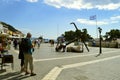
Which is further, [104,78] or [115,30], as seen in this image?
[115,30]

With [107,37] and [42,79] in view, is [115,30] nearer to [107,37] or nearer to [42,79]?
[107,37]

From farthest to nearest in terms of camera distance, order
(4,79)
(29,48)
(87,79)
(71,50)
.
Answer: (71,50)
(29,48)
(87,79)
(4,79)

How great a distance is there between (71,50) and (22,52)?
2581cm

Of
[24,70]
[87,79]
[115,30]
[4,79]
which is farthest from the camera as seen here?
[115,30]

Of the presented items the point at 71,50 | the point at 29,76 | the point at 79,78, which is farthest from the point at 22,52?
the point at 71,50

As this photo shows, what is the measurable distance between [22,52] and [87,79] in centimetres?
366

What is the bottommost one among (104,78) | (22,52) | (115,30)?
(104,78)

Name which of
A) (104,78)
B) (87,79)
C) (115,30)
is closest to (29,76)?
(87,79)

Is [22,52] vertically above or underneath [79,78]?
above

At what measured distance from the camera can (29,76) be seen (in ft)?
38.8

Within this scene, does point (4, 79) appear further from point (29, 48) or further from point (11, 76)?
point (29, 48)

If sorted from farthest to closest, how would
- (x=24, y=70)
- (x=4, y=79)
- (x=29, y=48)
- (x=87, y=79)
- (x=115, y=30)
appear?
(x=115, y=30) < (x=24, y=70) < (x=29, y=48) < (x=87, y=79) < (x=4, y=79)

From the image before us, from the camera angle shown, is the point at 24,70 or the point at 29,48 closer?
the point at 29,48

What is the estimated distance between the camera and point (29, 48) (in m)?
12.4
